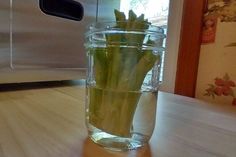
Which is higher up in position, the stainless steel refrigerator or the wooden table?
the stainless steel refrigerator

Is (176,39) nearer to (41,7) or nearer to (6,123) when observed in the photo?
(41,7)

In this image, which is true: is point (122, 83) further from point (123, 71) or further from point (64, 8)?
point (64, 8)

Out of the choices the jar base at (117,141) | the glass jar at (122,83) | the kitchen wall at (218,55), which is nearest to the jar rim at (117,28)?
the glass jar at (122,83)

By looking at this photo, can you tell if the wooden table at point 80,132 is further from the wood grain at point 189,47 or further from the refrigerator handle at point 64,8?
the refrigerator handle at point 64,8

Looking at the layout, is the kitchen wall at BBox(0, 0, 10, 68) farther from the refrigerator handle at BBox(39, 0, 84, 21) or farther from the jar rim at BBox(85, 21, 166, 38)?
the jar rim at BBox(85, 21, 166, 38)

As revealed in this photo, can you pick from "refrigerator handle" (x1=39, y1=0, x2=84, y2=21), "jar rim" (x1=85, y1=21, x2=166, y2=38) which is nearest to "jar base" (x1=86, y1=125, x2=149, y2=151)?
"jar rim" (x1=85, y1=21, x2=166, y2=38)

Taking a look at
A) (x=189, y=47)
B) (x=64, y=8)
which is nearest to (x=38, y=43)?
(x=64, y=8)
